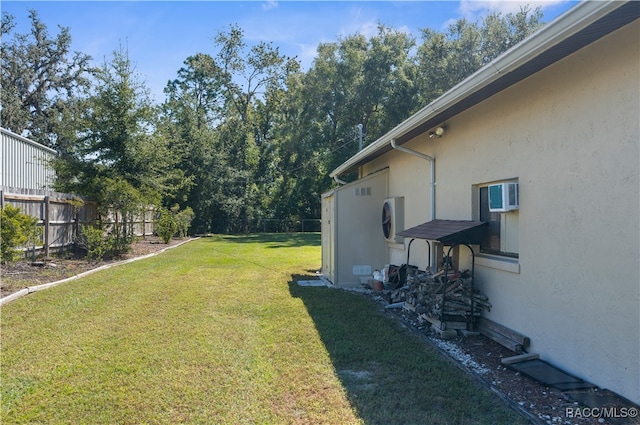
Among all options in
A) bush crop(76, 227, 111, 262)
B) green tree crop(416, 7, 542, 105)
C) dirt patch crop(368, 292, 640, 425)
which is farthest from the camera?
green tree crop(416, 7, 542, 105)

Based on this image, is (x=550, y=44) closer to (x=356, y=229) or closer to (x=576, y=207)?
(x=576, y=207)

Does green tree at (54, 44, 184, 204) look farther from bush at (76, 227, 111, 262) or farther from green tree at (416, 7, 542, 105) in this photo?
green tree at (416, 7, 542, 105)

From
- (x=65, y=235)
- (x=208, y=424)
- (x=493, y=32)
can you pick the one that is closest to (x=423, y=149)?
(x=208, y=424)

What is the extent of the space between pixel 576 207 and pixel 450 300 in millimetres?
1995

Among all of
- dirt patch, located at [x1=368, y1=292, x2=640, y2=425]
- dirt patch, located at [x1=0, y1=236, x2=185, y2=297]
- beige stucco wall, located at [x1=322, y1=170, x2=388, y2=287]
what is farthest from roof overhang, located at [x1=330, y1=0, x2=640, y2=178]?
dirt patch, located at [x1=0, y1=236, x2=185, y2=297]

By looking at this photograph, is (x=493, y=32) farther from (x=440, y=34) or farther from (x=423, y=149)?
(x=423, y=149)

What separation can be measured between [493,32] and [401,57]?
5470 millimetres

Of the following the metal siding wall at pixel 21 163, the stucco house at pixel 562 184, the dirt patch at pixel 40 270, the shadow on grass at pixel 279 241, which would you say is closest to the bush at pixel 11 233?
the dirt patch at pixel 40 270

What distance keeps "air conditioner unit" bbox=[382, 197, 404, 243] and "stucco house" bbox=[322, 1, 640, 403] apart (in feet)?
6.54

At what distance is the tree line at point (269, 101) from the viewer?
23.5m

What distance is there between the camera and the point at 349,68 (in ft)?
84.4

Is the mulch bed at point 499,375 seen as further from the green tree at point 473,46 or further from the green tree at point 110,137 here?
the green tree at point 473,46

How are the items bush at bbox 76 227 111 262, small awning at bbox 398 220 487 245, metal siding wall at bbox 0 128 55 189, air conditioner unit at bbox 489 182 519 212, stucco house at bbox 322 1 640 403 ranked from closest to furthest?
stucco house at bbox 322 1 640 403
air conditioner unit at bbox 489 182 519 212
small awning at bbox 398 220 487 245
bush at bbox 76 227 111 262
metal siding wall at bbox 0 128 55 189

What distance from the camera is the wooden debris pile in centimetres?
504
